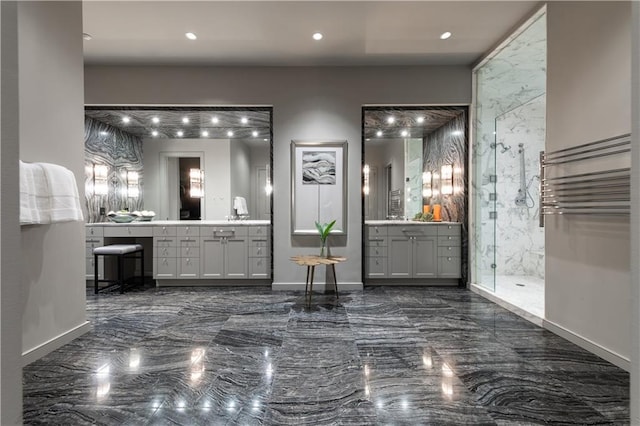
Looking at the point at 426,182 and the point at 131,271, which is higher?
the point at 426,182

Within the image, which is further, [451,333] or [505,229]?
[505,229]

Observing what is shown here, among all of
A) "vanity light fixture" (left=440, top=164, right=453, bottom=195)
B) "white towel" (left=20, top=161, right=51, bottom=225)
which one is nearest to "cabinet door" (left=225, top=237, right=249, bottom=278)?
"white towel" (left=20, top=161, right=51, bottom=225)

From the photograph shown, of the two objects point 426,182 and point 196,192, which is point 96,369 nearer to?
point 196,192

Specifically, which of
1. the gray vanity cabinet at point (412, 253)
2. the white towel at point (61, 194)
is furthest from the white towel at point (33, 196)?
the gray vanity cabinet at point (412, 253)

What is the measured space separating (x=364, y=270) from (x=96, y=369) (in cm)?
310

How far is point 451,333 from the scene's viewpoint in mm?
2703

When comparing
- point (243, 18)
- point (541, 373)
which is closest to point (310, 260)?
point (541, 373)

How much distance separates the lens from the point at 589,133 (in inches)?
93.1

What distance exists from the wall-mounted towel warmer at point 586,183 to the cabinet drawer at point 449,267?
1.71 m

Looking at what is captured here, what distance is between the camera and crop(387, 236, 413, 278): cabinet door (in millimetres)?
4387

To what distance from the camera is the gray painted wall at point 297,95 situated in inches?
161

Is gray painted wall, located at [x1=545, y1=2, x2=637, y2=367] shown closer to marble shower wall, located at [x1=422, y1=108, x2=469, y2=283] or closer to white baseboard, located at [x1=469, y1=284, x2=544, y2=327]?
white baseboard, located at [x1=469, y1=284, x2=544, y2=327]

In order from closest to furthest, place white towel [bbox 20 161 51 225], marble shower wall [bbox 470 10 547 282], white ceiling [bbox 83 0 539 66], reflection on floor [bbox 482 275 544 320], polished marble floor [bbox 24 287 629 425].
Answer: polished marble floor [bbox 24 287 629 425] < white towel [bbox 20 161 51 225] < white ceiling [bbox 83 0 539 66] < reflection on floor [bbox 482 275 544 320] < marble shower wall [bbox 470 10 547 282]

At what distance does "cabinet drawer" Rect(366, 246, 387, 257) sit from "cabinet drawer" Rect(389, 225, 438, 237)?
240 millimetres
